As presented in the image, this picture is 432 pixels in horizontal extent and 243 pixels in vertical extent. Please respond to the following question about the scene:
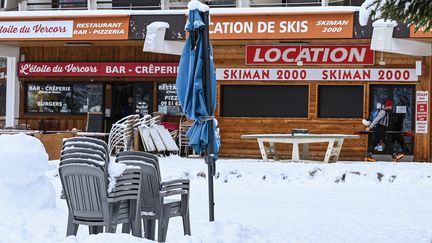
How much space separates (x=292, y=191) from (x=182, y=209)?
21.9 ft

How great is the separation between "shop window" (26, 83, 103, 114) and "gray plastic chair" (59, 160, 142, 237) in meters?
18.0

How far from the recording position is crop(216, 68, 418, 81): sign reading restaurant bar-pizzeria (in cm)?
2188

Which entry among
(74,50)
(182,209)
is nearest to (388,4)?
(182,209)

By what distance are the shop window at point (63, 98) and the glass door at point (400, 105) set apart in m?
8.07

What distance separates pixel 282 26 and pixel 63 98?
7.74 m

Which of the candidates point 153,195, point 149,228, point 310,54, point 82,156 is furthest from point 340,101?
point 82,156

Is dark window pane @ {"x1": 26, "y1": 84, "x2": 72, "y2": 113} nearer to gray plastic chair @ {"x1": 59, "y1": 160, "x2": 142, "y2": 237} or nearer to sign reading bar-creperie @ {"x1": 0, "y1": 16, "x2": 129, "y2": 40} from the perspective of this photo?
sign reading bar-creperie @ {"x1": 0, "y1": 16, "x2": 129, "y2": 40}

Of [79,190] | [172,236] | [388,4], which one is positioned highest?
[388,4]

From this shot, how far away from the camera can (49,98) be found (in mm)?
25547

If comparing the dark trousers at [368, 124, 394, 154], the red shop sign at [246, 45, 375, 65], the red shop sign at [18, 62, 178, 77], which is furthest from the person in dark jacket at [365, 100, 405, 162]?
the red shop sign at [18, 62, 178, 77]

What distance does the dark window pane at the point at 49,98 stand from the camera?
83.4 feet

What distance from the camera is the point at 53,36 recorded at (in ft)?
73.8

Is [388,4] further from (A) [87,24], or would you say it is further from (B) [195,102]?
(A) [87,24]

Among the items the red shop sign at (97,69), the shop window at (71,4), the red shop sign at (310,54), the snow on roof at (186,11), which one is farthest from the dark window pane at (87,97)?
the red shop sign at (310,54)
